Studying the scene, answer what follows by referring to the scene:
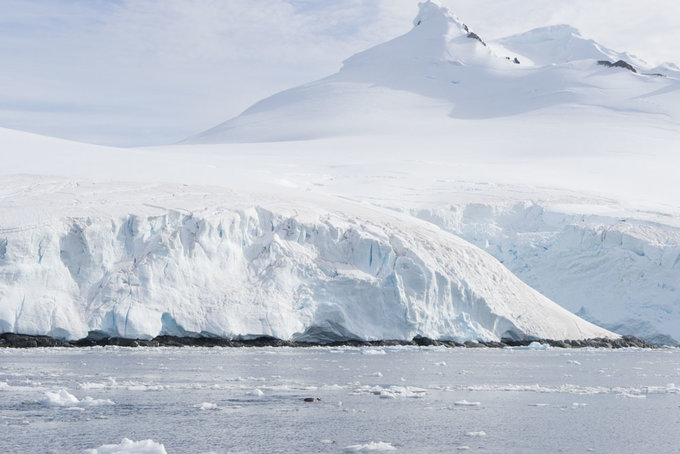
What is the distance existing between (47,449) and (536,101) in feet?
214

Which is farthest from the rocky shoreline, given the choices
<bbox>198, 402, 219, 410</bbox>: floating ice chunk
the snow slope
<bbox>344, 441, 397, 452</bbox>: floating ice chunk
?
<bbox>344, 441, 397, 452</bbox>: floating ice chunk

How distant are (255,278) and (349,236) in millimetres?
3722

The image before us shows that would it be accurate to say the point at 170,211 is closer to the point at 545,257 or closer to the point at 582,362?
the point at 582,362

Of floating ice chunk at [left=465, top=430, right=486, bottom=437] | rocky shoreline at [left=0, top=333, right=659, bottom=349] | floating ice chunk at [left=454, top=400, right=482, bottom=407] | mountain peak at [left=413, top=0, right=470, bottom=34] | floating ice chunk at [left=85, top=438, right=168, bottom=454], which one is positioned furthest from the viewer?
mountain peak at [left=413, top=0, right=470, bottom=34]

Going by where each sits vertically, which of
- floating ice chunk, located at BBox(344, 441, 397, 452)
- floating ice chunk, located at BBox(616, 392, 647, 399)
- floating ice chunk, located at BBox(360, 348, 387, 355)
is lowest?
floating ice chunk, located at BBox(360, 348, 387, 355)

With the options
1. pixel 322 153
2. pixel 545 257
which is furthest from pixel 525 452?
pixel 322 153

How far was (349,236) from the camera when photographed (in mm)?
27375

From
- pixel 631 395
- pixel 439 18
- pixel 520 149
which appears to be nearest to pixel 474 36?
pixel 439 18

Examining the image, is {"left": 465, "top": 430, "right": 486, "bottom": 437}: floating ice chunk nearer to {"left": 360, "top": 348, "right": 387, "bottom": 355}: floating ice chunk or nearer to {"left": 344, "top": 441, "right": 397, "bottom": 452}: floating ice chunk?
{"left": 344, "top": 441, "right": 397, "bottom": 452}: floating ice chunk

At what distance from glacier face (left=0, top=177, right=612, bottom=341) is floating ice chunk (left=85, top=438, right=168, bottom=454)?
1357 cm

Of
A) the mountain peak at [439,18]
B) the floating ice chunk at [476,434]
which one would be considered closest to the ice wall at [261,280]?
the floating ice chunk at [476,434]

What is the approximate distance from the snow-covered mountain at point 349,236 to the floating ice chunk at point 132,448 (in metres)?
13.6

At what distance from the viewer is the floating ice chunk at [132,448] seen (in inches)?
366

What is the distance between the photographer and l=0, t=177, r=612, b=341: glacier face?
22.8 metres
